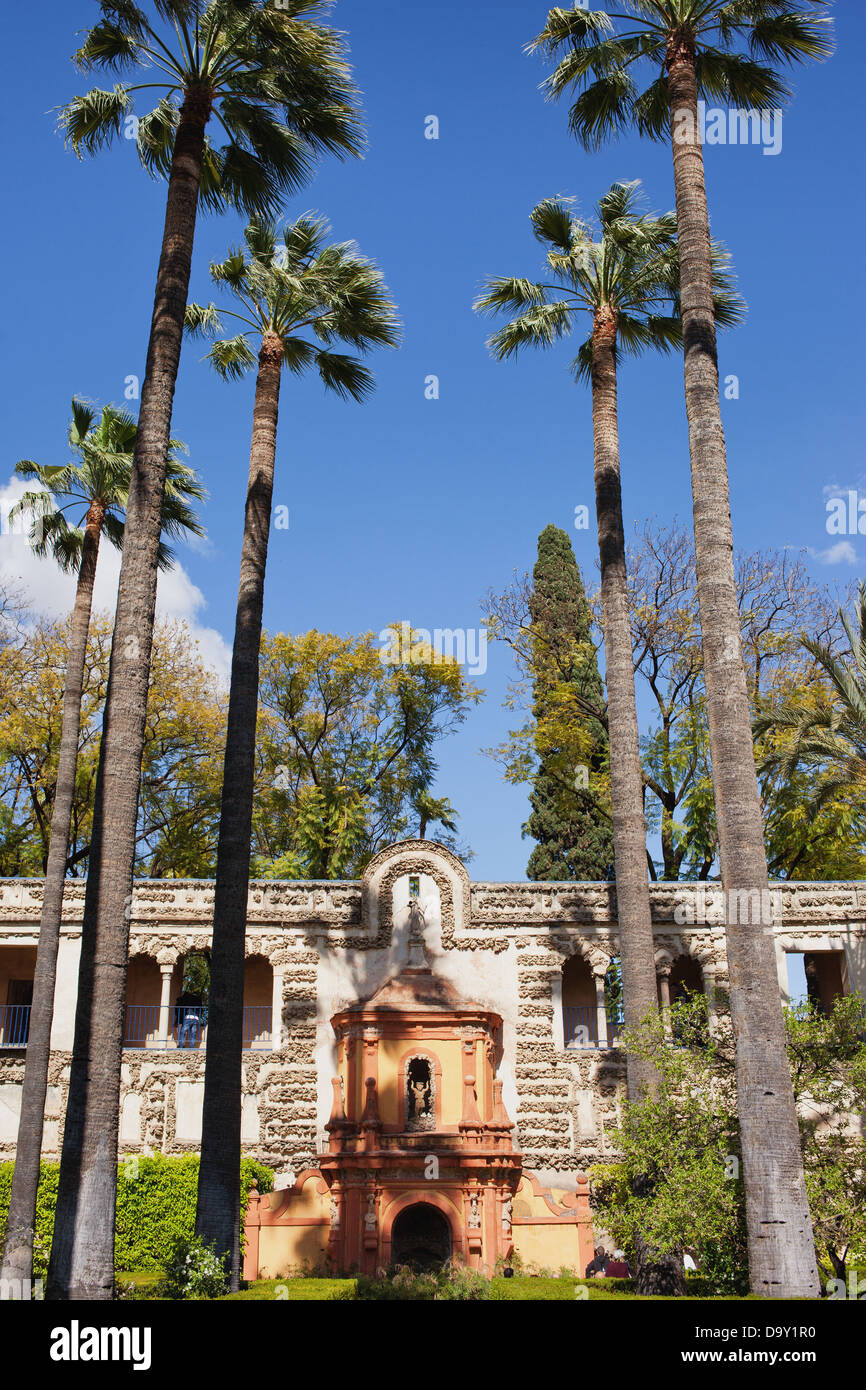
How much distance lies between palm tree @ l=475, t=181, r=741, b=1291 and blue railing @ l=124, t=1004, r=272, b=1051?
11767 mm

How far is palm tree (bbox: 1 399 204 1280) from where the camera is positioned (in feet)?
68.7

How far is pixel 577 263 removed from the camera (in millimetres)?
22719

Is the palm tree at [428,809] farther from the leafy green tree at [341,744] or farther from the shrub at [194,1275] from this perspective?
the shrub at [194,1275]

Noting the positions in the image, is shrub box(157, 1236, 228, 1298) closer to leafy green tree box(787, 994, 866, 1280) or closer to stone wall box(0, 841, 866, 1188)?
leafy green tree box(787, 994, 866, 1280)

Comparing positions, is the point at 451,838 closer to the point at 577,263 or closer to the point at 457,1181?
the point at 457,1181

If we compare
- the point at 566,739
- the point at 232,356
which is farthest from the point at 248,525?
the point at 566,739

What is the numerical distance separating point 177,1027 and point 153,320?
767 inches

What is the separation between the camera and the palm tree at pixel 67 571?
20938 mm

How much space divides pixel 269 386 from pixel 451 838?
23368 mm

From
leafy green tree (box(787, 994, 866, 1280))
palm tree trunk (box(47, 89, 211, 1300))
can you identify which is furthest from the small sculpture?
palm tree trunk (box(47, 89, 211, 1300))

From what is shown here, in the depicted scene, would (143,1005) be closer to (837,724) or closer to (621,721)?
(621,721)

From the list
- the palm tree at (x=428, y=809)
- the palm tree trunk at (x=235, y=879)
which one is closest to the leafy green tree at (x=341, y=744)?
the palm tree at (x=428, y=809)

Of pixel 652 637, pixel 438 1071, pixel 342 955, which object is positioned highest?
pixel 652 637
